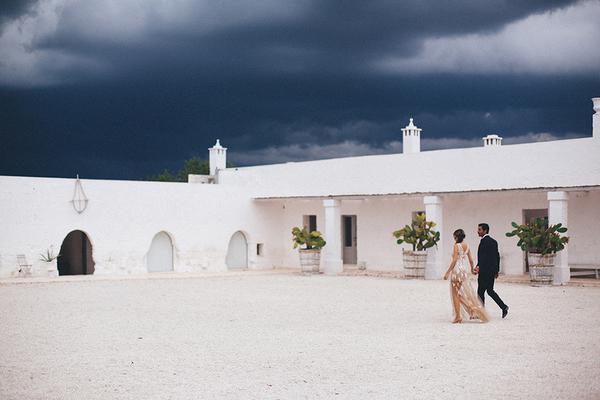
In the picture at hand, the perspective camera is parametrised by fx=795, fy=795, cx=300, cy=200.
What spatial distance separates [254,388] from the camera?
763 centimetres

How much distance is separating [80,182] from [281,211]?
8590 mm

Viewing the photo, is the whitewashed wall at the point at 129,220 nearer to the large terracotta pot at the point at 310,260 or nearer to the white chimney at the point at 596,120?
the large terracotta pot at the point at 310,260

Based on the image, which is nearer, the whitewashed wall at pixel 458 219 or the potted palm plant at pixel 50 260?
the whitewashed wall at pixel 458 219

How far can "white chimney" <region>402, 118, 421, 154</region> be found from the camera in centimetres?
2888

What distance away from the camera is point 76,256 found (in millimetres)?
29453

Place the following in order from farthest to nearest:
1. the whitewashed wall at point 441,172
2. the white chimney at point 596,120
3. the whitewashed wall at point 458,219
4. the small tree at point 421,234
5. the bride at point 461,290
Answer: the small tree at point 421,234 → the whitewashed wall at point 458,219 → the whitewashed wall at point 441,172 → the white chimney at point 596,120 → the bride at point 461,290

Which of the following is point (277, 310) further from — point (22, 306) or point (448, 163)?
point (448, 163)

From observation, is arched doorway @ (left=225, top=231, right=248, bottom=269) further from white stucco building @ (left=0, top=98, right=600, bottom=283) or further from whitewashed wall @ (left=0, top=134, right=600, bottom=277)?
whitewashed wall @ (left=0, top=134, right=600, bottom=277)

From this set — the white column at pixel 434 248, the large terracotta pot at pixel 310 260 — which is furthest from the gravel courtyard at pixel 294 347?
the large terracotta pot at pixel 310 260

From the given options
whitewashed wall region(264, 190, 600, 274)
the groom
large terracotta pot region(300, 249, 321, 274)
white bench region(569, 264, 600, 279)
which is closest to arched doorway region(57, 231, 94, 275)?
whitewashed wall region(264, 190, 600, 274)

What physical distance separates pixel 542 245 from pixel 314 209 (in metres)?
11.0

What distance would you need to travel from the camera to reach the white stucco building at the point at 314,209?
2255 centimetres

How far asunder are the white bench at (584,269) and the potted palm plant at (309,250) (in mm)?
7811

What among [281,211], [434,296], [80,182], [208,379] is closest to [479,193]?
[434,296]
